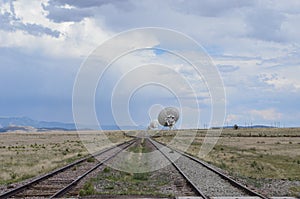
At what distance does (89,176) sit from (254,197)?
28.9 feet

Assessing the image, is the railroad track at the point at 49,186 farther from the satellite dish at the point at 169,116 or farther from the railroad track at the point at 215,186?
the satellite dish at the point at 169,116

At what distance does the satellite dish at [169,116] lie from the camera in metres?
108

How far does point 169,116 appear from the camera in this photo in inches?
4259

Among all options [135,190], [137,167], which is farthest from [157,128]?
[135,190]

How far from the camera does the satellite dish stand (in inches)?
4257

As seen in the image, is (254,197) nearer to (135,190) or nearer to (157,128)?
(135,190)

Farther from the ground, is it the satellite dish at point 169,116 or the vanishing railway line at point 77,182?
the satellite dish at point 169,116

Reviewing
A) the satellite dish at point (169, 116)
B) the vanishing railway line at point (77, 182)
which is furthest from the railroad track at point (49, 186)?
the satellite dish at point (169, 116)

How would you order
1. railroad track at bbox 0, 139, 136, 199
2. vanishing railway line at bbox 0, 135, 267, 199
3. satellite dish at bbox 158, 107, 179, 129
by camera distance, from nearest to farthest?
railroad track at bbox 0, 139, 136, 199 → vanishing railway line at bbox 0, 135, 267, 199 → satellite dish at bbox 158, 107, 179, 129

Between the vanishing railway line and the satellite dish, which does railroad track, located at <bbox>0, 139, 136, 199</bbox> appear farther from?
the satellite dish

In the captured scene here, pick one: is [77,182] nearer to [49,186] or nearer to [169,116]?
[49,186]

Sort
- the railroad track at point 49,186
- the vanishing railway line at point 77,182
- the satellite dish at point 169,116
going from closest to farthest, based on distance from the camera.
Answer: the railroad track at point 49,186
the vanishing railway line at point 77,182
the satellite dish at point 169,116

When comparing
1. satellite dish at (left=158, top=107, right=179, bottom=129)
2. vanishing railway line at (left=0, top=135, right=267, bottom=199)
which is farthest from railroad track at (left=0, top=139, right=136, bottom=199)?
satellite dish at (left=158, top=107, right=179, bottom=129)

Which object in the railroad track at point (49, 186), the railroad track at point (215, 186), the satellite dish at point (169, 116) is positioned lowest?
the railroad track at point (49, 186)
